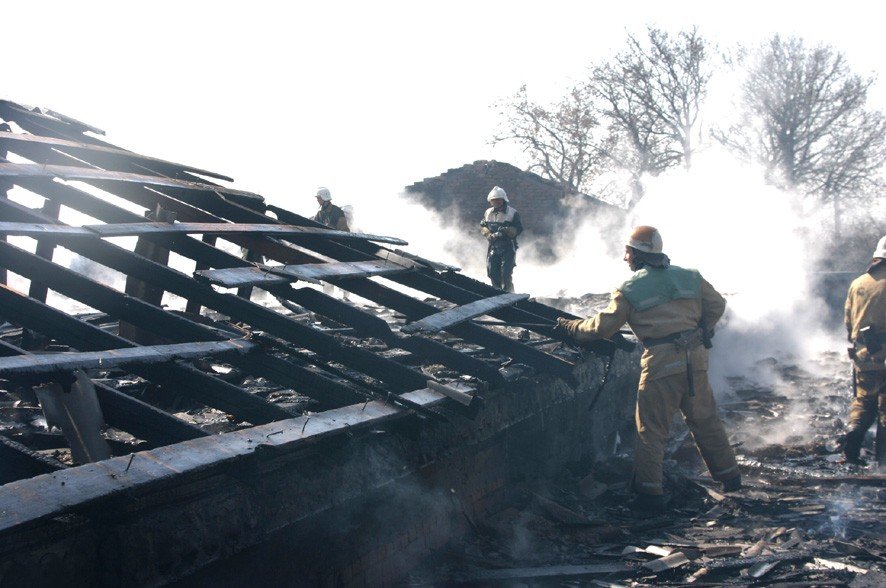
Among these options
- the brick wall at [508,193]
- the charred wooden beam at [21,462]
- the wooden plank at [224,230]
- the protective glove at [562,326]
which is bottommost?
the charred wooden beam at [21,462]

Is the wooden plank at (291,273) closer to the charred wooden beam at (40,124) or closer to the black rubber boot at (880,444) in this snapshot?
the charred wooden beam at (40,124)

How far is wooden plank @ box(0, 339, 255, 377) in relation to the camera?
3.02 meters

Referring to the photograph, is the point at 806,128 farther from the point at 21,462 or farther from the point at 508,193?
the point at 21,462

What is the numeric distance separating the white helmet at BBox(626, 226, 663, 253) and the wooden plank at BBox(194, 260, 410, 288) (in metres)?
1.71

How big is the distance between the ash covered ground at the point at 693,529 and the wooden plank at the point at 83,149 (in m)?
3.96

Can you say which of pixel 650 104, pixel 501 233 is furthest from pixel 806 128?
pixel 501 233

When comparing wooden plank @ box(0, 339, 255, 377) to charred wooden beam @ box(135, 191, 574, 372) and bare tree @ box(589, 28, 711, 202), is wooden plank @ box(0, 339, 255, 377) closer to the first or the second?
charred wooden beam @ box(135, 191, 574, 372)

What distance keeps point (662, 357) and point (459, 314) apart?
1.57 meters

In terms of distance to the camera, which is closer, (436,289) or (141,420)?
(141,420)

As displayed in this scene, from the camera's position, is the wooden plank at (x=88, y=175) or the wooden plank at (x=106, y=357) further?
the wooden plank at (x=88, y=175)

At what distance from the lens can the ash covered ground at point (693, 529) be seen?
4586mm

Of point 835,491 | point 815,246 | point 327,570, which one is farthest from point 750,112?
point 327,570

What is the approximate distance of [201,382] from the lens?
3.86 m

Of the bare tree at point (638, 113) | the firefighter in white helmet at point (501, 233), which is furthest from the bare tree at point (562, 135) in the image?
the firefighter in white helmet at point (501, 233)
